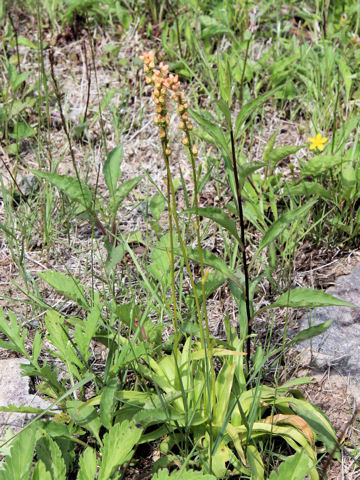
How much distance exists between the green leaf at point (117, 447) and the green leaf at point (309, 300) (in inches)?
23.1

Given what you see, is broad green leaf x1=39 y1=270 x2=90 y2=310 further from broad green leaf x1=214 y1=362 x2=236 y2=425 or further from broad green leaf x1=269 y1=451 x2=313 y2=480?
broad green leaf x1=269 y1=451 x2=313 y2=480

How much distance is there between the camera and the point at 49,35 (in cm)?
367

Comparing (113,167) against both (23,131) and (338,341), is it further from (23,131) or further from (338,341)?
(338,341)

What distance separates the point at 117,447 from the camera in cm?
156

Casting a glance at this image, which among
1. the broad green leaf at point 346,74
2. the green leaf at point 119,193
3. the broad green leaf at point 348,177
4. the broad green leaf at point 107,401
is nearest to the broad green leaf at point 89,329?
the broad green leaf at point 107,401

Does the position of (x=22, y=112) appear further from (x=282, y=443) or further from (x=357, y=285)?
(x=282, y=443)

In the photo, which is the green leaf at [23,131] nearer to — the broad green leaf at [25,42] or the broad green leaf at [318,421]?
the broad green leaf at [25,42]

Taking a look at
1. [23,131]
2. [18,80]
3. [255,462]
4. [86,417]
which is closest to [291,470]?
[255,462]

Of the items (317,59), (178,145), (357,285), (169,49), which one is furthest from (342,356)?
(169,49)

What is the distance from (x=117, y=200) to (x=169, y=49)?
1.38 meters

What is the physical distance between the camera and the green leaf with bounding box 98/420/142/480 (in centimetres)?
155

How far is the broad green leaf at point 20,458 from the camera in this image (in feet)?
4.92

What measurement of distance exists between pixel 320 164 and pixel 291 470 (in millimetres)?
1425

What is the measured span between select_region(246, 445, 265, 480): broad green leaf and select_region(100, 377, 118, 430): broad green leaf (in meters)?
0.43
